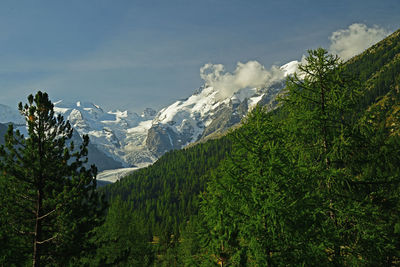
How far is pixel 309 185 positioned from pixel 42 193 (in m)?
12.6

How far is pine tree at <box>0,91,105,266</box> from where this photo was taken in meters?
13.1

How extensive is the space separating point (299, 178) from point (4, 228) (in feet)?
43.4

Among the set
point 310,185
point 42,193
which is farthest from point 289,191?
point 42,193

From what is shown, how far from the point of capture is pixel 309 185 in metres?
9.95

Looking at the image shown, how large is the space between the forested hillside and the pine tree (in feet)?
21.5

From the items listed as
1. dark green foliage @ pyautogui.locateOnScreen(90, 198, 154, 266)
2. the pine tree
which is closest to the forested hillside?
the pine tree

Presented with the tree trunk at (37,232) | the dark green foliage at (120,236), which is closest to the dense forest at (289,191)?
the tree trunk at (37,232)

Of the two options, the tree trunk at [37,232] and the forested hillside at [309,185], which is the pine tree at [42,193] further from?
the forested hillside at [309,185]

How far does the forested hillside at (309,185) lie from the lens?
9062 mm

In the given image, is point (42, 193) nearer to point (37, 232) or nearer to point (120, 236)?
point (37, 232)

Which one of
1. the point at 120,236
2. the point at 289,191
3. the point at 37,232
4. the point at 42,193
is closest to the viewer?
the point at 289,191

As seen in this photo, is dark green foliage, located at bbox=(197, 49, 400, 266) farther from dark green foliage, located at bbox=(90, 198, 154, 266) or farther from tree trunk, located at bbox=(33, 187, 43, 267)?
dark green foliage, located at bbox=(90, 198, 154, 266)

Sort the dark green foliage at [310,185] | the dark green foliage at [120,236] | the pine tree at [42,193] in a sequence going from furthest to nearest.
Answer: the dark green foliage at [120,236], the pine tree at [42,193], the dark green foliage at [310,185]

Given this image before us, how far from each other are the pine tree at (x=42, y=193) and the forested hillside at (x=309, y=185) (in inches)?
258
